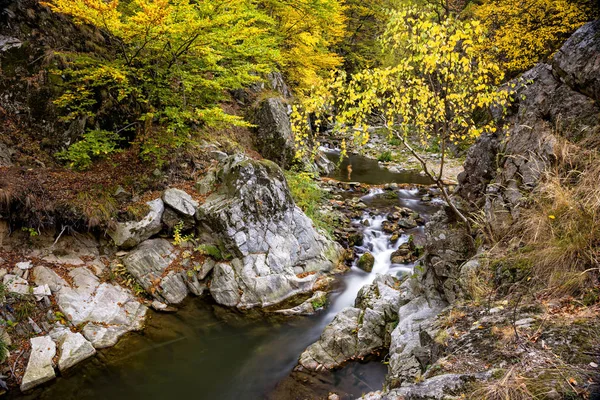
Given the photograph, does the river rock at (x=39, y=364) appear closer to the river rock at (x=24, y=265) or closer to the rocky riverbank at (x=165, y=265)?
the rocky riverbank at (x=165, y=265)

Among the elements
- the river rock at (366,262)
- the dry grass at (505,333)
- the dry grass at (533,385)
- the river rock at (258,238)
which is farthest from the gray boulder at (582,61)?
the river rock at (258,238)

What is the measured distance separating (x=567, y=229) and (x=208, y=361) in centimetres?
637

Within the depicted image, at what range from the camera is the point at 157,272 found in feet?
26.3

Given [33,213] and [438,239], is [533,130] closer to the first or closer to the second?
[438,239]

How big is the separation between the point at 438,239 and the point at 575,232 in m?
2.82

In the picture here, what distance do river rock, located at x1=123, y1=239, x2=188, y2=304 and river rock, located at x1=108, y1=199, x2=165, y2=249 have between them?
0.19 m

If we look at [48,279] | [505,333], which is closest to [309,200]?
[48,279]

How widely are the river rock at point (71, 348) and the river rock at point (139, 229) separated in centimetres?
235

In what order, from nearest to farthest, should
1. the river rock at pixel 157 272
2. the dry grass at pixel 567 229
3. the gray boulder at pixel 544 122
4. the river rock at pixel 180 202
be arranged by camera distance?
the dry grass at pixel 567 229 → the gray boulder at pixel 544 122 → the river rock at pixel 157 272 → the river rock at pixel 180 202

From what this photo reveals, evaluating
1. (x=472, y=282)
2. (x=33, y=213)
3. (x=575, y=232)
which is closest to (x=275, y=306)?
(x=472, y=282)

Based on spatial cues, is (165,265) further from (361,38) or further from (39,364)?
(361,38)

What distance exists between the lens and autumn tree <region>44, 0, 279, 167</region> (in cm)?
680

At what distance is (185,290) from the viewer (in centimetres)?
812

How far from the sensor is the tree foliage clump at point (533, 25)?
12023 mm
